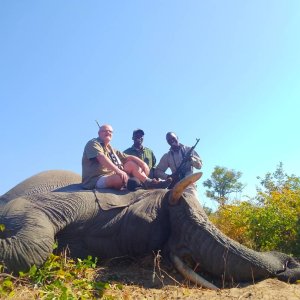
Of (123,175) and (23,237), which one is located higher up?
(123,175)

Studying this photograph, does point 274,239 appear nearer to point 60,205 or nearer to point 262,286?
point 262,286

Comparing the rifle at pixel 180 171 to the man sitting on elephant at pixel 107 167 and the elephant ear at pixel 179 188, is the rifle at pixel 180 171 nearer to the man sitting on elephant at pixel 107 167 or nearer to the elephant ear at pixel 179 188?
the man sitting on elephant at pixel 107 167

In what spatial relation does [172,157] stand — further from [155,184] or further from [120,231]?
[120,231]

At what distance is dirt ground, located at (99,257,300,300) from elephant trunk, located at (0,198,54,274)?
67 centimetres

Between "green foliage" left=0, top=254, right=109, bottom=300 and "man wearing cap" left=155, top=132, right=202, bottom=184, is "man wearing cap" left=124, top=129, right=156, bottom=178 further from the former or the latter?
"green foliage" left=0, top=254, right=109, bottom=300

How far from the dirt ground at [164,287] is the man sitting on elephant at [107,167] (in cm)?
102

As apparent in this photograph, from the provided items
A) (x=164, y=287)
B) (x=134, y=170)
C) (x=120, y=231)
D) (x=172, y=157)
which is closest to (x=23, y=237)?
(x=120, y=231)

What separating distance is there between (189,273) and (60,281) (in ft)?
5.04

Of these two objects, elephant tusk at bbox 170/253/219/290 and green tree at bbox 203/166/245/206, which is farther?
green tree at bbox 203/166/245/206

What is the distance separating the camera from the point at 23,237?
15.6ft

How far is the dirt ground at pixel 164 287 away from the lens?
429 centimetres

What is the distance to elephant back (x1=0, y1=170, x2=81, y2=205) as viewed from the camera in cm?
602

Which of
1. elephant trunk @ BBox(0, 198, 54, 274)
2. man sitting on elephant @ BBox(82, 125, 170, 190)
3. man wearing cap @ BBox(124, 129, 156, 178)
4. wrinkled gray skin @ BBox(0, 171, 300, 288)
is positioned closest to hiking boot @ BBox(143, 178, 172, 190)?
man sitting on elephant @ BBox(82, 125, 170, 190)

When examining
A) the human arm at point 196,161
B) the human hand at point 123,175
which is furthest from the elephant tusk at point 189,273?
the human arm at point 196,161
